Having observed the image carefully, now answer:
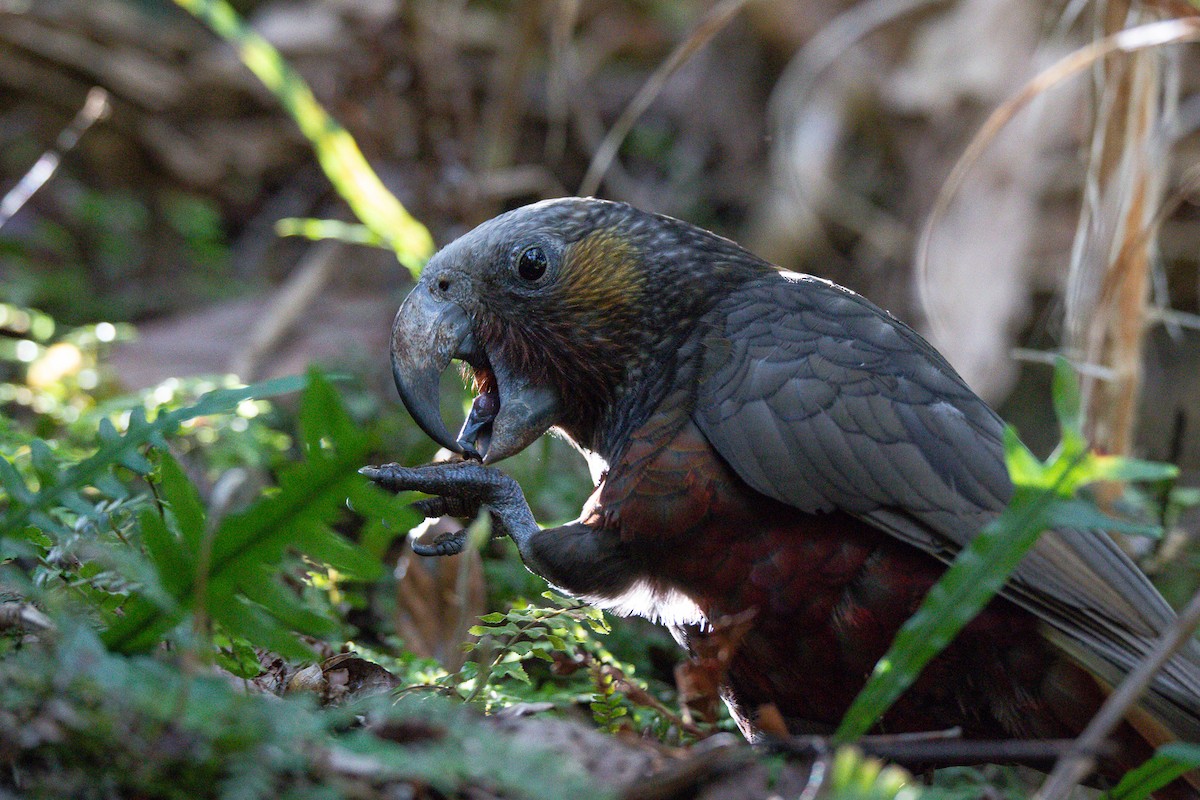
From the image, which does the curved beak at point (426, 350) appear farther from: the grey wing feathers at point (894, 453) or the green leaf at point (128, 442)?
the green leaf at point (128, 442)

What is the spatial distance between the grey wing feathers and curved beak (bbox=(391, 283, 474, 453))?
707 millimetres

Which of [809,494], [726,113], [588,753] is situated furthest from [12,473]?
[726,113]

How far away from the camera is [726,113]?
9141 mm

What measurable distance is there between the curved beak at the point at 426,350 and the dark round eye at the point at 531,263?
0.68ft

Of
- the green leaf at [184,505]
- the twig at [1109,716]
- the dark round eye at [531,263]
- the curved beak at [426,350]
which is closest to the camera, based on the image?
the twig at [1109,716]

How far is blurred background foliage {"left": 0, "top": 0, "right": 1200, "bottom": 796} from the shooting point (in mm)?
2250

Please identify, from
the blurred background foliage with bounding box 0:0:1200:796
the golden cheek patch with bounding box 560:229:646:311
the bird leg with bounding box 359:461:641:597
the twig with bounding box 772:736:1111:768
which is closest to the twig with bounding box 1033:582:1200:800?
the twig with bounding box 772:736:1111:768

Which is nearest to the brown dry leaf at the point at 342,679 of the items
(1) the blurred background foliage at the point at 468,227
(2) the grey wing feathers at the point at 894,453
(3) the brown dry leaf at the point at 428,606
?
(1) the blurred background foliage at the point at 468,227

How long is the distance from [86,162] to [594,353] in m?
7.52

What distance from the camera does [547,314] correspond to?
2.93 metres

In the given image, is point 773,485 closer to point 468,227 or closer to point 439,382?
→ point 439,382

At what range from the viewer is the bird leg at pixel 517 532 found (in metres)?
2.59

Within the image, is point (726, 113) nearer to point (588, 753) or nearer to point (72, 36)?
point (72, 36)

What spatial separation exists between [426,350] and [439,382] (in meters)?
0.10
